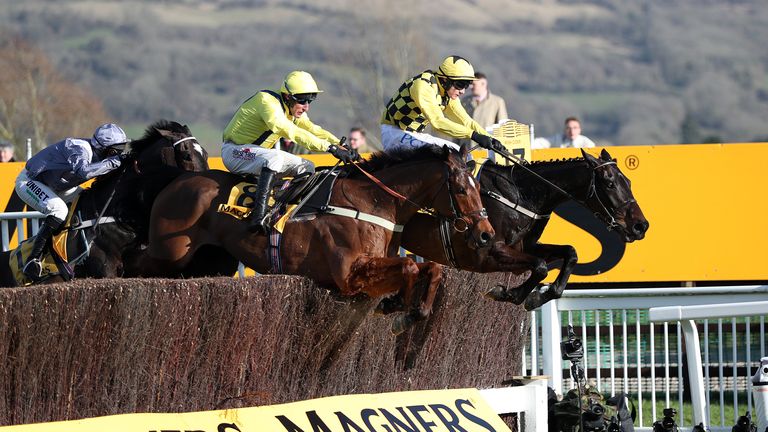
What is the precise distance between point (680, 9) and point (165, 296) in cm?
7492

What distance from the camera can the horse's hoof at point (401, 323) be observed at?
7.08 metres

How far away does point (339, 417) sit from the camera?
6.18m

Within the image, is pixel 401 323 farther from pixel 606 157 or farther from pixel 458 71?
pixel 458 71

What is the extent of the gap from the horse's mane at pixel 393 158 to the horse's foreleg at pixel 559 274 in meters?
1.15

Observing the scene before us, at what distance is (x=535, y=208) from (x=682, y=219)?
86.0 inches

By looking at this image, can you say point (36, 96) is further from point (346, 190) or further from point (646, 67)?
point (646, 67)

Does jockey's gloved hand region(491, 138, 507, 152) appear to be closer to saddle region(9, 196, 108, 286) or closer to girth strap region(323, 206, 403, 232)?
girth strap region(323, 206, 403, 232)

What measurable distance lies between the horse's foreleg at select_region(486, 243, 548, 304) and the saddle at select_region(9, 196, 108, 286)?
8.97 ft

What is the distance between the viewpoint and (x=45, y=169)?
943 centimetres

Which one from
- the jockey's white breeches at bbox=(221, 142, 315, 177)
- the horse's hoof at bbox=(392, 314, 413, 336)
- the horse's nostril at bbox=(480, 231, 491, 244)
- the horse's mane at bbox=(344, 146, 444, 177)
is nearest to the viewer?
the horse's hoof at bbox=(392, 314, 413, 336)

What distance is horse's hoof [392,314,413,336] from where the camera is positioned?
23.2 feet

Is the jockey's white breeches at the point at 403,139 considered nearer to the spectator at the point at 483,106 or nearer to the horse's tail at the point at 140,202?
the horse's tail at the point at 140,202

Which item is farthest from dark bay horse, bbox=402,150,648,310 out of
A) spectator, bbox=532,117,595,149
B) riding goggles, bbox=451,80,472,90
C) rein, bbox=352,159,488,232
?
spectator, bbox=532,117,595,149

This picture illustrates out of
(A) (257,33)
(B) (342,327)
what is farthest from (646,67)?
(B) (342,327)
